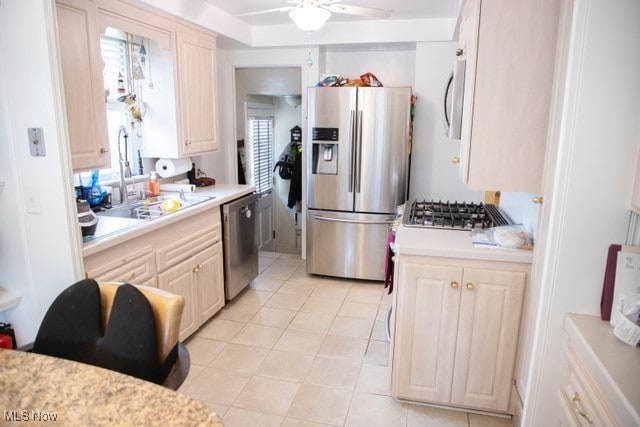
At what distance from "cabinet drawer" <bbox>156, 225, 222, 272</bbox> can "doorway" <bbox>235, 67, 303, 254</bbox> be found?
1.39 metres

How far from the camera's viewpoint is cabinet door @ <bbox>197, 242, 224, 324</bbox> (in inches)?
119

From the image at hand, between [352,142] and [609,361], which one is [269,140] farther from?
[609,361]

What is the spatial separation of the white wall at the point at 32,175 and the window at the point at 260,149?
2943mm

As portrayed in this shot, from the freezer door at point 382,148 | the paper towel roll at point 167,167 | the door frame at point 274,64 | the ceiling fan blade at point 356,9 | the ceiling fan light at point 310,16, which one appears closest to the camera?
the ceiling fan light at point 310,16

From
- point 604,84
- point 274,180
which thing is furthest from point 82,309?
point 274,180

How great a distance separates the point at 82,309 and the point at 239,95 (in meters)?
3.50

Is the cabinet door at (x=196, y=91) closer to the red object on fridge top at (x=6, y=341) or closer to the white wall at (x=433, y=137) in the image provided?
the red object on fridge top at (x=6, y=341)

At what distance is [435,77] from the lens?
3936 millimetres

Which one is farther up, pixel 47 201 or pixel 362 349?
pixel 47 201

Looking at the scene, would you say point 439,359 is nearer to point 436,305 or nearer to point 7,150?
point 436,305

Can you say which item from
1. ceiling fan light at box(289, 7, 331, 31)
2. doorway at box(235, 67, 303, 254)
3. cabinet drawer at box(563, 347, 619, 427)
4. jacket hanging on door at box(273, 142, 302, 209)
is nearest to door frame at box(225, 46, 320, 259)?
doorway at box(235, 67, 303, 254)

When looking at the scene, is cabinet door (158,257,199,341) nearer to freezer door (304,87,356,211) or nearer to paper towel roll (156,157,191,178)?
paper towel roll (156,157,191,178)

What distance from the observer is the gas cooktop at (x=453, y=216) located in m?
2.48

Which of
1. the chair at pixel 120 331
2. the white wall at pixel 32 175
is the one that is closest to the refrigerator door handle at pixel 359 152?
the white wall at pixel 32 175
